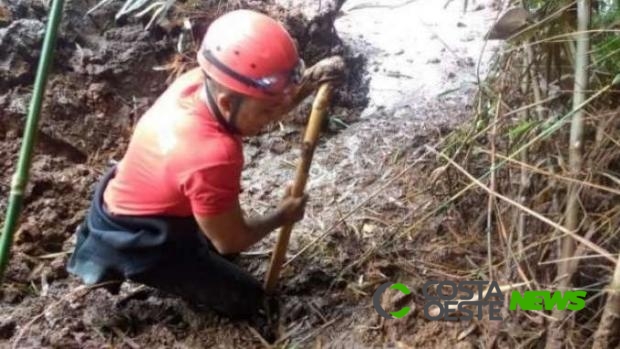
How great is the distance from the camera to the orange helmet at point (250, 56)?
1.58m

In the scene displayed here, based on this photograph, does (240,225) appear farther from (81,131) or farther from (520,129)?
(81,131)

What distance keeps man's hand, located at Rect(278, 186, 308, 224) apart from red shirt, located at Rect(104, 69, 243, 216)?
0.76 ft

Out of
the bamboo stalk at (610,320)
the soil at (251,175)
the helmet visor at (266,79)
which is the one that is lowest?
the soil at (251,175)

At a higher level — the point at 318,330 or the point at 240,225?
the point at 240,225

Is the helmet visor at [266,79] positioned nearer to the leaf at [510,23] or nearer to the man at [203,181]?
the man at [203,181]

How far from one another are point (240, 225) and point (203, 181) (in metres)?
0.19

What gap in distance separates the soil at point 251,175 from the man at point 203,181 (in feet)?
0.47

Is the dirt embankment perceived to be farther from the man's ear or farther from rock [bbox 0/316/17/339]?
the man's ear

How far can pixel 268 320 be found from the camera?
206 centimetres

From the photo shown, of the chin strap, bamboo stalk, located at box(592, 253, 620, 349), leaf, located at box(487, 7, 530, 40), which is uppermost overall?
leaf, located at box(487, 7, 530, 40)

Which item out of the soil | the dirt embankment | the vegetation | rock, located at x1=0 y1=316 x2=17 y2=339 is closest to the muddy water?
the soil

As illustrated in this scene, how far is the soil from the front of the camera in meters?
1.98

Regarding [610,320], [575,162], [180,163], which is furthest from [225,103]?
[610,320]

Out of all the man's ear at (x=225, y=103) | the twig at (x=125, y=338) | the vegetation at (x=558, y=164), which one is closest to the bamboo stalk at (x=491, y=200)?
the vegetation at (x=558, y=164)
